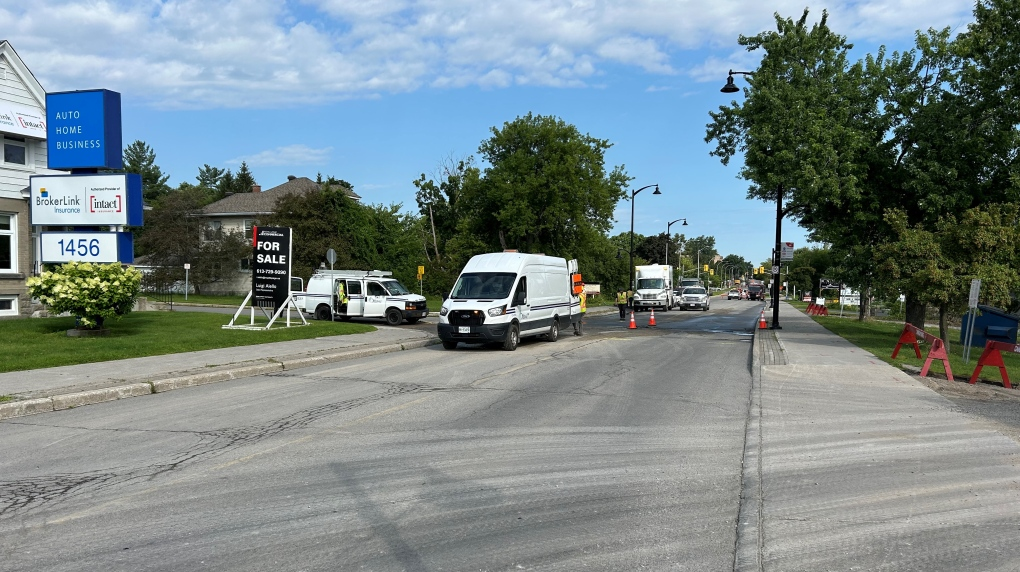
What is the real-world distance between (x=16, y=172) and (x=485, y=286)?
14249mm

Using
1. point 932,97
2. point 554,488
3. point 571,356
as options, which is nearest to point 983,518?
point 554,488

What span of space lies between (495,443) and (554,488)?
1.69 meters

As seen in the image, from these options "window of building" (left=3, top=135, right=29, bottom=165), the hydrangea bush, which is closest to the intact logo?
the hydrangea bush

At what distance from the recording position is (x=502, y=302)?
58.7 feet

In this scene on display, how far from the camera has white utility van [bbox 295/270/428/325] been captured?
89.1 ft

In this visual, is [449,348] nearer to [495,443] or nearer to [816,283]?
[495,443]

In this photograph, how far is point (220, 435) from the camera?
795 cm

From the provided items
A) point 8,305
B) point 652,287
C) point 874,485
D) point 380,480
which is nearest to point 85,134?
point 8,305

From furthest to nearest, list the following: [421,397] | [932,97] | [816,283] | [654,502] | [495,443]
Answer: [816,283]
[932,97]
[421,397]
[495,443]
[654,502]

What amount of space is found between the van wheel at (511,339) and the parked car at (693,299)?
113 ft

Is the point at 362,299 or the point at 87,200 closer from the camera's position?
the point at 87,200

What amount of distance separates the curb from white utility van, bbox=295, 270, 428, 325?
33.8 ft

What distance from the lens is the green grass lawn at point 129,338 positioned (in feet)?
43.9

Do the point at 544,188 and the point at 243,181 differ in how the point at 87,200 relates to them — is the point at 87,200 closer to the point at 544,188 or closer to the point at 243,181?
the point at 544,188
